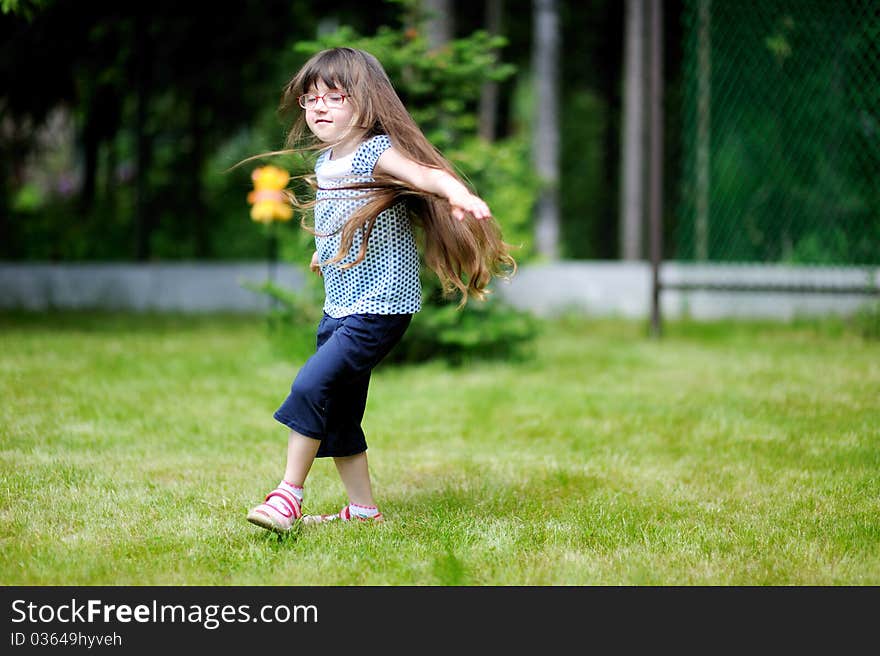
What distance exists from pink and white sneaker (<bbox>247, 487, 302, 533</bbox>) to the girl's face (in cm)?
109

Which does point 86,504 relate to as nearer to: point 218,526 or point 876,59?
point 218,526

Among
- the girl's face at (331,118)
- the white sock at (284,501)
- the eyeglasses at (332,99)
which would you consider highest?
the eyeglasses at (332,99)

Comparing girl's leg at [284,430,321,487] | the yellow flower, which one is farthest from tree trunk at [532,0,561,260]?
girl's leg at [284,430,321,487]

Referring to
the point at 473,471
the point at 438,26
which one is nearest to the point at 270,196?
the point at 438,26

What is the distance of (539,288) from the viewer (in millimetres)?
10812

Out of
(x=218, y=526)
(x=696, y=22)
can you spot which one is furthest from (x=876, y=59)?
(x=218, y=526)

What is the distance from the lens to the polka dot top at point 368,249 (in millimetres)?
3121

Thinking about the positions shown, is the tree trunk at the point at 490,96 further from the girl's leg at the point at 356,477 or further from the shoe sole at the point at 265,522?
the shoe sole at the point at 265,522

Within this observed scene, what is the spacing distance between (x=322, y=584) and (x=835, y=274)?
312 inches

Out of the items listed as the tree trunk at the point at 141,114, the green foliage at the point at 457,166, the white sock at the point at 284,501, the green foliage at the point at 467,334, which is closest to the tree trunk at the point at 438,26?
the green foliage at the point at 457,166

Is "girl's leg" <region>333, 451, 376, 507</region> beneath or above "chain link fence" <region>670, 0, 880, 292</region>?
beneath

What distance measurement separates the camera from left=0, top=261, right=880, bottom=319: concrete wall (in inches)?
380

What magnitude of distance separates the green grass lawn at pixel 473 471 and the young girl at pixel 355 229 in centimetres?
38

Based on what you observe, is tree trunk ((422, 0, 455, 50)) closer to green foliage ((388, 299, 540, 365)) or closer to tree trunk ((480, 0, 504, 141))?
tree trunk ((480, 0, 504, 141))
